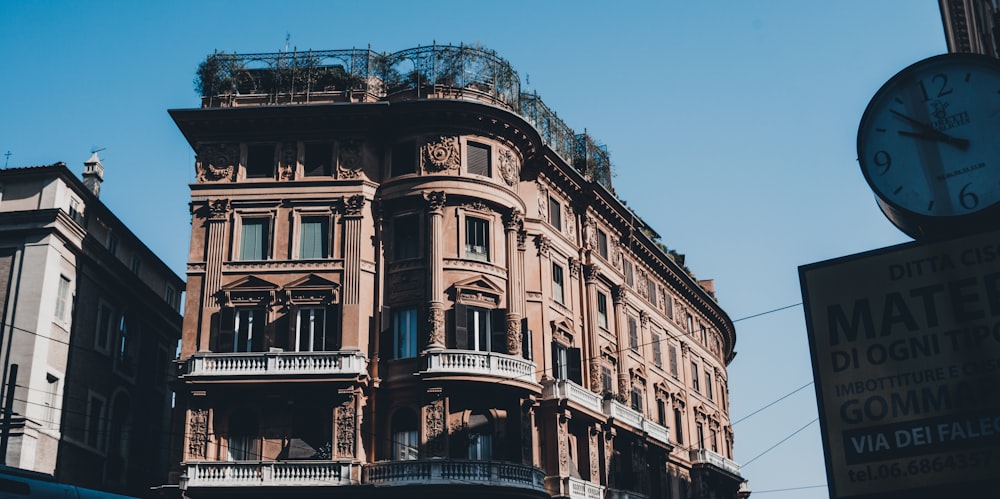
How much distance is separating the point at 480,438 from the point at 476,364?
9.66ft

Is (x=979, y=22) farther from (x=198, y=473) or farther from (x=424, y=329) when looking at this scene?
(x=198, y=473)

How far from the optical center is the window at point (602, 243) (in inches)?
2017

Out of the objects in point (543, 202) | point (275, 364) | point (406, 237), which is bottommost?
point (275, 364)

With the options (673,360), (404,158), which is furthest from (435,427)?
(673,360)

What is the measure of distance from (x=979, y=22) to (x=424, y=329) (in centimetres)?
2203

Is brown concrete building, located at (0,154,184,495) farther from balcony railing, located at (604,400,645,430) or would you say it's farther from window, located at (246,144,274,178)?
balcony railing, located at (604,400,645,430)

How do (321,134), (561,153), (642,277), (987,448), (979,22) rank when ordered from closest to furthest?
(987,448) < (979,22) < (321,134) < (561,153) < (642,277)

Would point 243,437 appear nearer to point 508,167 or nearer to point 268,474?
point 268,474

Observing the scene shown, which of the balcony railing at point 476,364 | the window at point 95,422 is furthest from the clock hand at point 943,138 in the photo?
the window at point 95,422

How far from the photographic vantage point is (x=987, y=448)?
389 inches

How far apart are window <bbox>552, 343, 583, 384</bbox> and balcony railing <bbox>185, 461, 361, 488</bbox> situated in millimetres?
10934

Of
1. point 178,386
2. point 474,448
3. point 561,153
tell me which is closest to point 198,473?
point 178,386

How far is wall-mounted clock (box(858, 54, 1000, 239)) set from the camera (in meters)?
10.7

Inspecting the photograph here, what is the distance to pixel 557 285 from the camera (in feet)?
151
